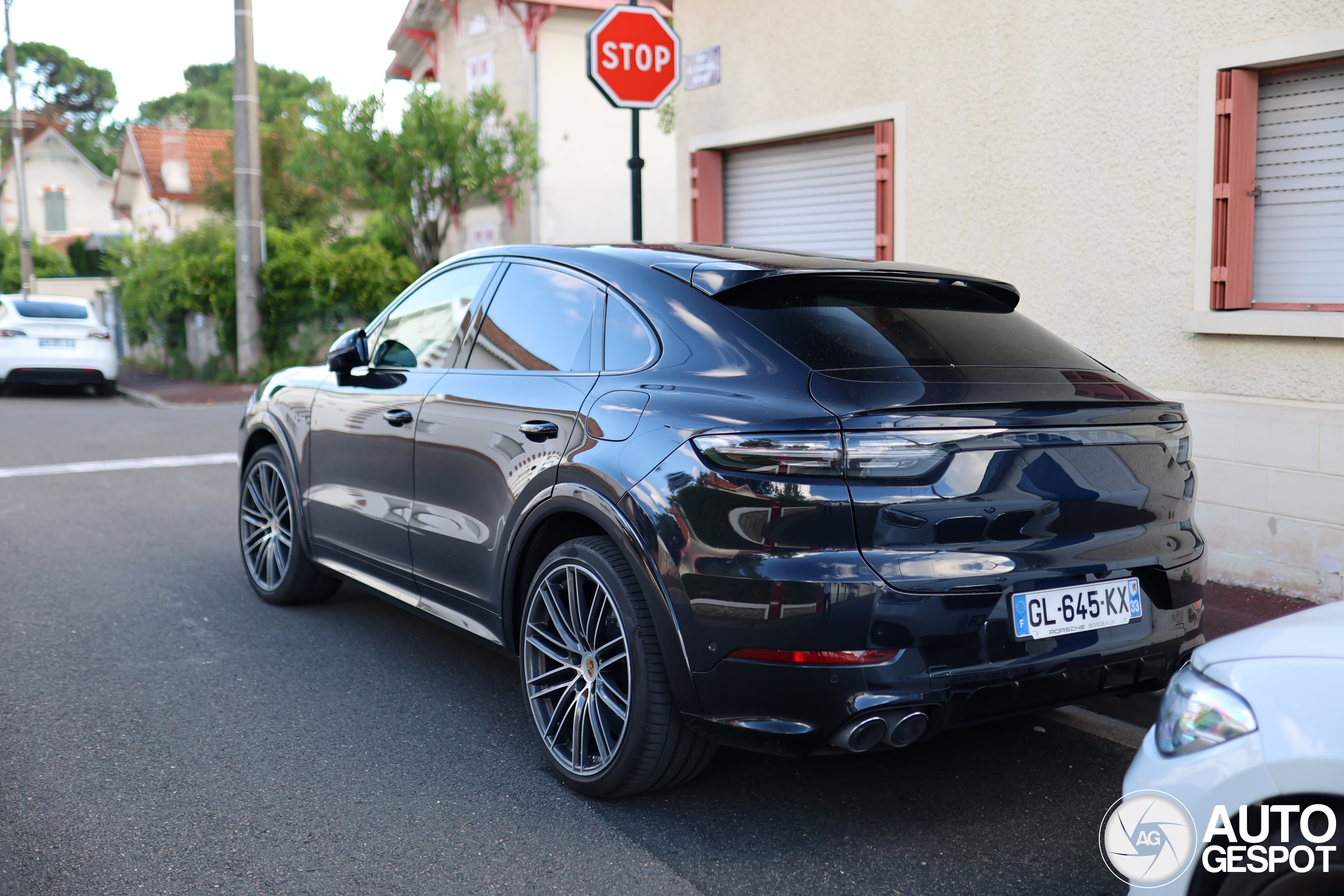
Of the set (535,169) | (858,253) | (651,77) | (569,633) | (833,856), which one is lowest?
(833,856)

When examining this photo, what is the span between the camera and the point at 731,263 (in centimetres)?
369

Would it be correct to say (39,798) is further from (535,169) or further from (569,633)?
(535,169)

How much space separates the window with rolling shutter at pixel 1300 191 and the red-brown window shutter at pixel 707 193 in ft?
15.8

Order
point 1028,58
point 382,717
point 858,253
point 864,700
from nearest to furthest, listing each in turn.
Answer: point 864,700
point 382,717
point 1028,58
point 858,253

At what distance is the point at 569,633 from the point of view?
374 cm

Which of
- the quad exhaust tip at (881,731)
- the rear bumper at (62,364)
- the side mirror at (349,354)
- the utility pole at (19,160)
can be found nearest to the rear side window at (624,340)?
the quad exhaust tip at (881,731)

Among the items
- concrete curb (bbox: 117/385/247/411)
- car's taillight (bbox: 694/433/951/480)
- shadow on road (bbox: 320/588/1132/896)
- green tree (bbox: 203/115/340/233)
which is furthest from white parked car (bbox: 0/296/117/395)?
car's taillight (bbox: 694/433/951/480)

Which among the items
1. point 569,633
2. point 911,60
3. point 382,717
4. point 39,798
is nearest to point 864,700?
point 569,633

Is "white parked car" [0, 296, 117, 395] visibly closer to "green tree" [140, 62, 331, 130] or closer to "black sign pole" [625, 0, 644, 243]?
"black sign pole" [625, 0, 644, 243]

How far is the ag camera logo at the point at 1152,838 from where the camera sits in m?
2.21

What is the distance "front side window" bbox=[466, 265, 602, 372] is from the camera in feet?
12.9

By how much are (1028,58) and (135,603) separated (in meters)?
5.99

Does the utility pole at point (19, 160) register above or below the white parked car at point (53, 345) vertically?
above

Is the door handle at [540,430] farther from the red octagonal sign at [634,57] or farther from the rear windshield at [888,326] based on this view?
the red octagonal sign at [634,57]
